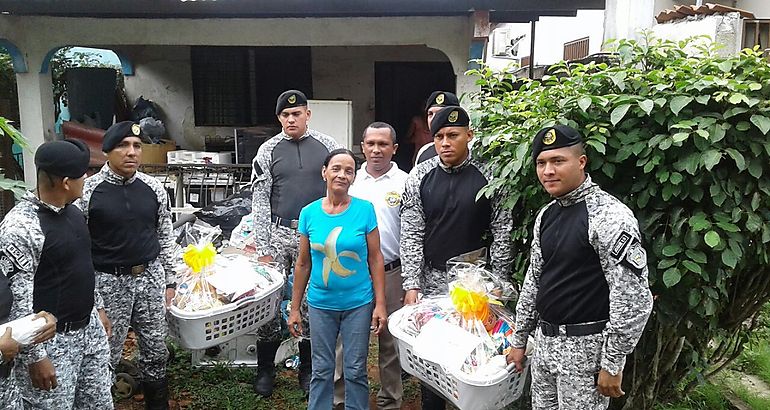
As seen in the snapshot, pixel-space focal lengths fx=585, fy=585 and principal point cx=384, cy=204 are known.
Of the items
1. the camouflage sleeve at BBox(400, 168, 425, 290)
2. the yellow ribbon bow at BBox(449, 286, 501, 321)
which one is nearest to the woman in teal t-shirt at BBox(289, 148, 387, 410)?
the camouflage sleeve at BBox(400, 168, 425, 290)

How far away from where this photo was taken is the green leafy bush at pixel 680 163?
2365mm

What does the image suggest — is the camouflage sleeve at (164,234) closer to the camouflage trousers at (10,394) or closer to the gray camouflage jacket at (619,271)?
the camouflage trousers at (10,394)

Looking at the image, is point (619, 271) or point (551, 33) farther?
point (551, 33)

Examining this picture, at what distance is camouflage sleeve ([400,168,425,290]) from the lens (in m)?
3.37

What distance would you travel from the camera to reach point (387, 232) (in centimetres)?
376

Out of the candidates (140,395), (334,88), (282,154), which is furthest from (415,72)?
(140,395)

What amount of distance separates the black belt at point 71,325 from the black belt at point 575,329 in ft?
7.17

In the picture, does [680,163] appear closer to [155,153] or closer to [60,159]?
[60,159]

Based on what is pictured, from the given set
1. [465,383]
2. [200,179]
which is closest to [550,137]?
[465,383]

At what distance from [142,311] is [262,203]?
42.9 inches

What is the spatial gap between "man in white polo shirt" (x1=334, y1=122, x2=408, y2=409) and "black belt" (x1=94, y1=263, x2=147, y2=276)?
1.34 m

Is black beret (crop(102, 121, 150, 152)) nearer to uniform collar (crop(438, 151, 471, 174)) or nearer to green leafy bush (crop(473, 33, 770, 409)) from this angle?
uniform collar (crop(438, 151, 471, 174))

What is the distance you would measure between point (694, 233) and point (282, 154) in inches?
107

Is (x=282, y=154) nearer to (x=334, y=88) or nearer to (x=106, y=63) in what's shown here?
(x=334, y=88)
